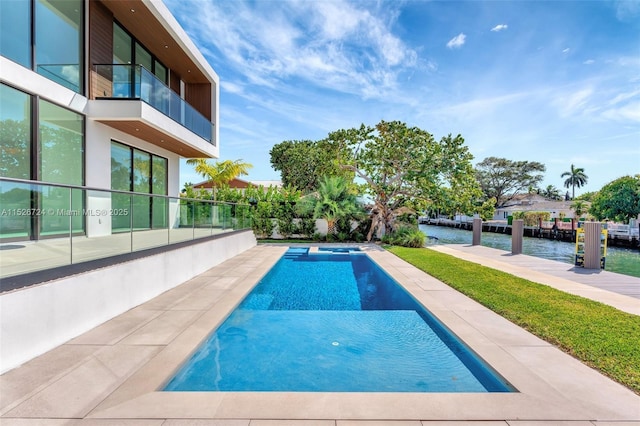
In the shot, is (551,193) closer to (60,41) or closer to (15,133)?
(60,41)

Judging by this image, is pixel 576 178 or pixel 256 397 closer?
pixel 256 397

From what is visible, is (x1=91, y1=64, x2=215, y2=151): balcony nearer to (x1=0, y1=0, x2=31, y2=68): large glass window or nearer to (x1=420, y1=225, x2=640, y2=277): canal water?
(x1=0, y1=0, x2=31, y2=68): large glass window

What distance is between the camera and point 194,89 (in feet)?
48.5

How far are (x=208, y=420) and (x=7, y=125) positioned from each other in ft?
24.5

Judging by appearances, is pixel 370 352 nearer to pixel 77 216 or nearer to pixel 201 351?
pixel 201 351

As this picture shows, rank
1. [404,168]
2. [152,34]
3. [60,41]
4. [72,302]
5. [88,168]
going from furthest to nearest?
[404,168], [152,34], [88,168], [60,41], [72,302]

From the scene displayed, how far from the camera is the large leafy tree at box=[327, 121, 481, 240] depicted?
632 inches

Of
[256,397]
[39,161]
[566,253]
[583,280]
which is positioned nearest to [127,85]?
[39,161]

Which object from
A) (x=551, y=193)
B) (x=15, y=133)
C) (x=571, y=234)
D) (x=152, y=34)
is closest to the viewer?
(x=15, y=133)

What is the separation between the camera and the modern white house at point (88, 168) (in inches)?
152

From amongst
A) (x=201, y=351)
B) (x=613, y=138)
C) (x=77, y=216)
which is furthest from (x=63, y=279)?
(x=613, y=138)

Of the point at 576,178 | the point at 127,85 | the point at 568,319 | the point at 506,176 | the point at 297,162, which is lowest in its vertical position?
the point at 568,319

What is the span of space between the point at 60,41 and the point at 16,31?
3.96ft

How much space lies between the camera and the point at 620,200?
95.3ft
